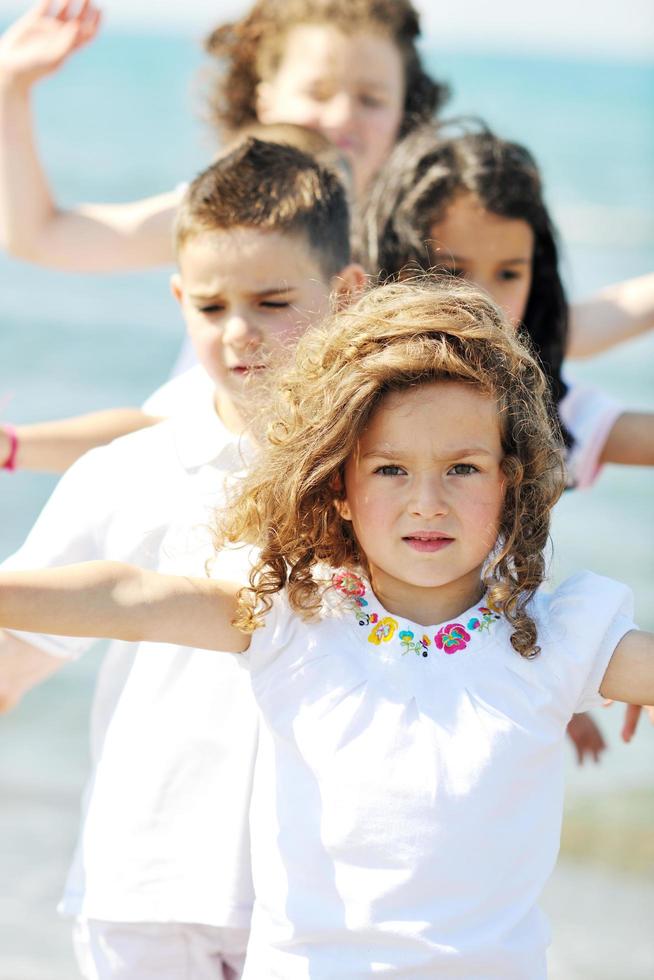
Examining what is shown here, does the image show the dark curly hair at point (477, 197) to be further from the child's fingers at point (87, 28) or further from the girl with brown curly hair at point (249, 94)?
the child's fingers at point (87, 28)

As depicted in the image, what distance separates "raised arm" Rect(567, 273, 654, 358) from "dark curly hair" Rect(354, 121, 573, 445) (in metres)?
0.34

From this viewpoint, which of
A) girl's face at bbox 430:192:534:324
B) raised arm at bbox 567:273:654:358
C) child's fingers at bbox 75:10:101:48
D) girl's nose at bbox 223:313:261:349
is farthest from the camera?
raised arm at bbox 567:273:654:358

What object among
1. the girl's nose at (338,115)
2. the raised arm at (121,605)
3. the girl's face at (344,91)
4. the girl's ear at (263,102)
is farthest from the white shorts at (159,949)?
the girl's ear at (263,102)

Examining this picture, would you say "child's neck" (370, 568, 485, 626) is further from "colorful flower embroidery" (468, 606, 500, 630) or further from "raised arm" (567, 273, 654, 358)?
"raised arm" (567, 273, 654, 358)

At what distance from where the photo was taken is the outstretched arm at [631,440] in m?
2.89

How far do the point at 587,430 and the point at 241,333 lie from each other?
0.87 m

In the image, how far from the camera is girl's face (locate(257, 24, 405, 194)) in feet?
12.1

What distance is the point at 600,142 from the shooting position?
57.8 feet

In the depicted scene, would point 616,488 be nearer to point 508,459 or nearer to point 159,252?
point 159,252

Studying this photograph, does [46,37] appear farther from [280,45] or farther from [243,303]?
[243,303]

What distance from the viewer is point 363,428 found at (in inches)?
79.7

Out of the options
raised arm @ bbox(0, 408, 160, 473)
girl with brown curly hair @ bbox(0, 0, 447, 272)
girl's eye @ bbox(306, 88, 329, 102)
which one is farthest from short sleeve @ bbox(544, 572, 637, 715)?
girl's eye @ bbox(306, 88, 329, 102)

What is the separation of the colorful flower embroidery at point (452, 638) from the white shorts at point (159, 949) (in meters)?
0.63

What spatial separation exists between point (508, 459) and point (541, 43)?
28.4m
